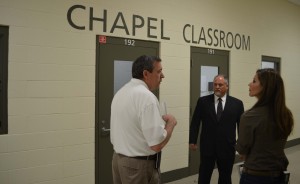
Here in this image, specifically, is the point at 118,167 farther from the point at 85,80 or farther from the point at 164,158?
the point at 164,158

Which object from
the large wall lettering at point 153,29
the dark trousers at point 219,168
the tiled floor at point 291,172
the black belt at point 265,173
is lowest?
the tiled floor at point 291,172

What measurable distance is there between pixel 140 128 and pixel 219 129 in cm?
157

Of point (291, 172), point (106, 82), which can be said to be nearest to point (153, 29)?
point (106, 82)

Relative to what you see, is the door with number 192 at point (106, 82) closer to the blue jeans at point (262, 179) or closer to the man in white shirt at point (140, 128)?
the man in white shirt at point (140, 128)

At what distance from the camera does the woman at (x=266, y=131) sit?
6.78 ft

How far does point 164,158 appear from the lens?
4.73 metres

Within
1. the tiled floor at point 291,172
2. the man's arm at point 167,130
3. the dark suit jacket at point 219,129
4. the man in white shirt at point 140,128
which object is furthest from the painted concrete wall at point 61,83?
the man's arm at point 167,130

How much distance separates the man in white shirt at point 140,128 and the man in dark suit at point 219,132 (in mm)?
1382

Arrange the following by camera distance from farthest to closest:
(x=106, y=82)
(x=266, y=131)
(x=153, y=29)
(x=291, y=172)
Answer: (x=291, y=172) → (x=153, y=29) → (x=106, y=82) → (x=266, y=131)

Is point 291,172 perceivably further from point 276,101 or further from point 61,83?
point 61,83

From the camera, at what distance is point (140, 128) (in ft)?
7.17

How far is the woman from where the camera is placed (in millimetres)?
2066

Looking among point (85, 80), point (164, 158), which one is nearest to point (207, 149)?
point (164, 158)

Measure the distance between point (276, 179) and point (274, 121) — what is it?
0.41 m
